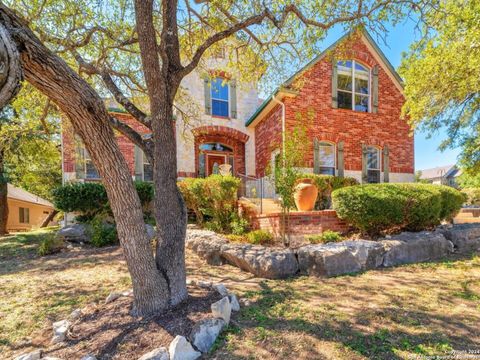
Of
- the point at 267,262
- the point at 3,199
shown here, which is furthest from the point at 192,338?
the point at 3,199

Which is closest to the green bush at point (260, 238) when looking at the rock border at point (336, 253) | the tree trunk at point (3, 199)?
the rock border at point (336, 253)

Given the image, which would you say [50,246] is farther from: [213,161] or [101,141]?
[213,161]

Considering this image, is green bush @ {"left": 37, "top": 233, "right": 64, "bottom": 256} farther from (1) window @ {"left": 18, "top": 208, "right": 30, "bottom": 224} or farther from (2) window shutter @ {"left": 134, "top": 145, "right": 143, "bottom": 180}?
(1) window @ {"left": 18, "top": 208, "right": 30, "bottom": 224}

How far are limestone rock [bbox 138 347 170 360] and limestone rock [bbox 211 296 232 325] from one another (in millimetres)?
646

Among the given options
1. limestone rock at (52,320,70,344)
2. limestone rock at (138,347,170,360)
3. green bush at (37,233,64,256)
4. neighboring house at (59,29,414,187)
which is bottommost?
green bush at (37,233,64,256)

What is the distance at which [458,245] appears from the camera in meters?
6.16

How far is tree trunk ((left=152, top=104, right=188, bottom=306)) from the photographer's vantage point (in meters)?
3.09

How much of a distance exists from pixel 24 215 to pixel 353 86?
2617 cm

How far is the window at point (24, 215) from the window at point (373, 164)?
25583mm

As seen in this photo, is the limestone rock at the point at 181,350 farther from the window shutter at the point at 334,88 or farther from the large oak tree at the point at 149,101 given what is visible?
the window shutter at the point at 334,88

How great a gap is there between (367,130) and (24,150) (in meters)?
A: 13.7

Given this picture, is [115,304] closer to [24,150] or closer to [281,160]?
[281,160]

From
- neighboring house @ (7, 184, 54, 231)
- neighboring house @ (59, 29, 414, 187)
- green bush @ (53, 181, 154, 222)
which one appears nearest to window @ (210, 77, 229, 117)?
neighboring house @ (59, 29, 414, 187)

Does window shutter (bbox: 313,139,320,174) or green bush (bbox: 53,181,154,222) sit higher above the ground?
window shutter (bbox: 313,139,320,174)
